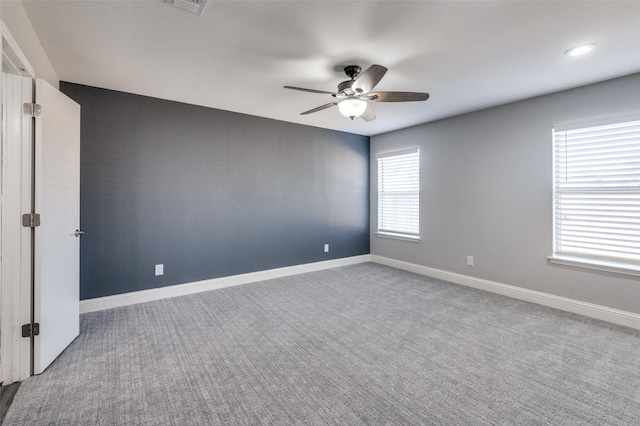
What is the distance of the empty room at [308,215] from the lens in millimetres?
1867

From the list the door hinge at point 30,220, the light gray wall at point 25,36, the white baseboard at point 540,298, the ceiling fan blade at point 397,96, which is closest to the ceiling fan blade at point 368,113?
the ceiling fan blade at point 397,96

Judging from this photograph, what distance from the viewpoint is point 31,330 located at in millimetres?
2057

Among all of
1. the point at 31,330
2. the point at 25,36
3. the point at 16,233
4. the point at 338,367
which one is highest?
the point at 25,36

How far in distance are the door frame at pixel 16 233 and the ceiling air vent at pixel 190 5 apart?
1055 mm

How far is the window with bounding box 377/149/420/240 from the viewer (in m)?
4.86

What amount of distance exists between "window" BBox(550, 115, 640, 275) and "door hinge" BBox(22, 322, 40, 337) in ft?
15.7

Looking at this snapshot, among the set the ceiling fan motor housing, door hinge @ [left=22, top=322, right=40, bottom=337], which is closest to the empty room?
door hinge @ [left=22, top=322, right=40, bottom=337]

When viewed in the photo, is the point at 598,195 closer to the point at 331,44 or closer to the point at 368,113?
the point at 368,113

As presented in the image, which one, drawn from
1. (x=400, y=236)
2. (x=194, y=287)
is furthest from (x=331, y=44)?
(x=400, y=236)

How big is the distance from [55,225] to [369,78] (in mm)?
2650

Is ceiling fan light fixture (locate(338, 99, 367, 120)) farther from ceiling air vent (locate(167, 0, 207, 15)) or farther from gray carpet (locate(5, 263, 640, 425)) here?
gray carpet (locate(5, 263, 640, 425))

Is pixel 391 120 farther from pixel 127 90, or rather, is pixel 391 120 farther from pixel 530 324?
pixel 127 90

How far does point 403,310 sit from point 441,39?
256 cm

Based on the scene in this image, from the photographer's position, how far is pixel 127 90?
330cm
